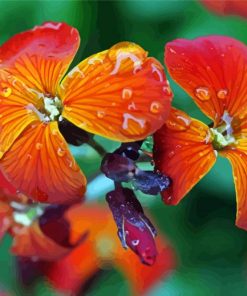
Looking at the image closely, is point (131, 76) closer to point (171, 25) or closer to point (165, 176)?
point (165, 176)

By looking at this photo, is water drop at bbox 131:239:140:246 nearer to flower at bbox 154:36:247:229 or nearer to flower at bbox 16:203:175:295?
flower at bbox 154:36:247:229

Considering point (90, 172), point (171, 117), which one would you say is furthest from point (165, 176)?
point (90, 172)

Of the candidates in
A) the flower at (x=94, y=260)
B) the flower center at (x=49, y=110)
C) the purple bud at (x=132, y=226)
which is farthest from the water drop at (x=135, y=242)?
the flower at (x=94, y=260)

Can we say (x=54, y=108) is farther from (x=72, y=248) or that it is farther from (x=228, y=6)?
(x=228, y=6)

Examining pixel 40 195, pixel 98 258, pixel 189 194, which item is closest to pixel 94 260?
pixel 98 258

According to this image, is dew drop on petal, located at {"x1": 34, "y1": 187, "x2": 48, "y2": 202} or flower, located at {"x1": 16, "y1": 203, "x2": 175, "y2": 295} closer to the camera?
dew drop on petal, located at {"x1": 34, "y1": 187, "x2": 48, "y2": 202}

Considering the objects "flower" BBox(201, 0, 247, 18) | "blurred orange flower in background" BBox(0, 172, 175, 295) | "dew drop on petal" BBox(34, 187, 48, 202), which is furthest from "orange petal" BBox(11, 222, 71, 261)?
"flower" BBox(201, 0, 247, 18)
